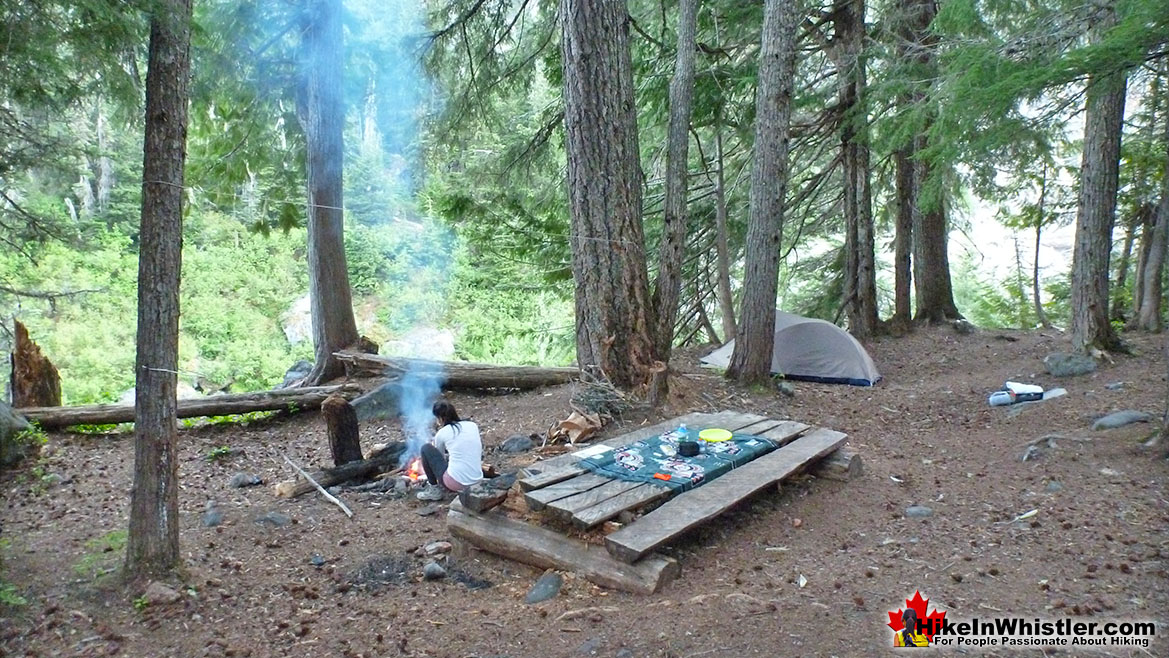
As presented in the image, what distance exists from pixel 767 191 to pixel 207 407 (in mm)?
7035

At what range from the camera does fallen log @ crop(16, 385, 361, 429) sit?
7855 mm

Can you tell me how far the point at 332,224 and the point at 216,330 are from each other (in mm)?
13440

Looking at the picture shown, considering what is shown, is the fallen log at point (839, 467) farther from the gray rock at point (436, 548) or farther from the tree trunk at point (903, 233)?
the tree trunk at point (903, 233)

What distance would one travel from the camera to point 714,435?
18.8ft

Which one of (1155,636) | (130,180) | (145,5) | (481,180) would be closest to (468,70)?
(481,180)

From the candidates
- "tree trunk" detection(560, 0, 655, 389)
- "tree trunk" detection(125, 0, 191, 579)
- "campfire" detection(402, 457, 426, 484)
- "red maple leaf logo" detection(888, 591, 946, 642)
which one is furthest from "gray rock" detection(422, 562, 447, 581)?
"tree trunk" detection(560, 0, 655, 389)

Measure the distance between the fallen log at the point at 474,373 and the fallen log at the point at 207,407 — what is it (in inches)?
24.4

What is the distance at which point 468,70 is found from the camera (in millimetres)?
10234

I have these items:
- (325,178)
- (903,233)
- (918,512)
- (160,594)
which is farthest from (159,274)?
(903,233)

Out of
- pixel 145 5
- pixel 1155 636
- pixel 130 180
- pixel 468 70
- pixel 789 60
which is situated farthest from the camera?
pixel 130 180

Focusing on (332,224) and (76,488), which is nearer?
(76,488)

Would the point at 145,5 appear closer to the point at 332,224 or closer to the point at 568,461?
the point at 568,461

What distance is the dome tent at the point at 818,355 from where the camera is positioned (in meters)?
10.4

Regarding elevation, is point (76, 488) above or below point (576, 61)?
below
